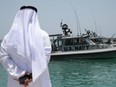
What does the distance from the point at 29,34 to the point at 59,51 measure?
19.3 m

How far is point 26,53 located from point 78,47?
18.8m

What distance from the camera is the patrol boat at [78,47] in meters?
20.7

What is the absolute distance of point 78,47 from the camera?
21.7m

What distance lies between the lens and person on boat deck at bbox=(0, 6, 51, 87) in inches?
114

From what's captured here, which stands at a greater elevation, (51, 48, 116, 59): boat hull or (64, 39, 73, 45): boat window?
(64, 39, 73, 45): boat window

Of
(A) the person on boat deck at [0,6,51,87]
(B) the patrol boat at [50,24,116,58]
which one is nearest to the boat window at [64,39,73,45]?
(B) the patrol boat at [50,24,116,58]

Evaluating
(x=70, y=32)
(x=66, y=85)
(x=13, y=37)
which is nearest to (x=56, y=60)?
(x=70, y=32)

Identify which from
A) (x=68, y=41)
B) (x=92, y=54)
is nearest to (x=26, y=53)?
(x=92, y=54)

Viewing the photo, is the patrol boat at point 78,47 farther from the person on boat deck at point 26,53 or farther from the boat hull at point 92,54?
the person on boat deck at point 26,53

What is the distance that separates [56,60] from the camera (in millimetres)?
21359

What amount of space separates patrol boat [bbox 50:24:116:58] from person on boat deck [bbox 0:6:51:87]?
58.0 feet

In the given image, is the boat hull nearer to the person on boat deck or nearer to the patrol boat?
the patrol boat

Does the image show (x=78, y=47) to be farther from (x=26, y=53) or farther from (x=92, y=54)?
(x=26, y=53)

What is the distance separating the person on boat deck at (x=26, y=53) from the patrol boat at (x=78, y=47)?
17.7m
